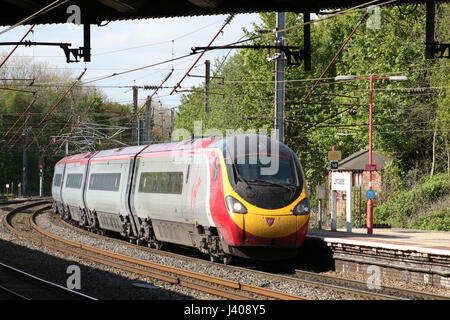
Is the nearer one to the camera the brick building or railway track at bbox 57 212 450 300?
railway track at bbox 57 212 450 300

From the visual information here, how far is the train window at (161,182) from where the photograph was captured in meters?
18.4

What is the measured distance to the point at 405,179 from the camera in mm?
41062

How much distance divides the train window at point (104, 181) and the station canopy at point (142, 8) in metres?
9.36

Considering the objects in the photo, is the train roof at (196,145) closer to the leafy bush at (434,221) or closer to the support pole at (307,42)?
the support pole at (307,42)

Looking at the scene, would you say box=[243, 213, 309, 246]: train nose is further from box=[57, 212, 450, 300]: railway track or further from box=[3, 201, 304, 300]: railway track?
box=[3, 201, 304, 300]: railway track

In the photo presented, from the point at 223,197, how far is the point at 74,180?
17.8 meters

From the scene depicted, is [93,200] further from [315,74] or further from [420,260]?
[315,74]

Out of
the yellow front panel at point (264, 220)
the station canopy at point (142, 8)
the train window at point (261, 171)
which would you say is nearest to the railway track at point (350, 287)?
the yellow front panel at point (264, 220)

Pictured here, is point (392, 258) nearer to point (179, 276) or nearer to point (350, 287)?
point (350, 287)

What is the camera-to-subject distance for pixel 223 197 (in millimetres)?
15625

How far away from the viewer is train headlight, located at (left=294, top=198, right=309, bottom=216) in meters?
15.8

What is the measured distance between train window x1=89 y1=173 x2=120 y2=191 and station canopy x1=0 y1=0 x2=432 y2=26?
936 cm
